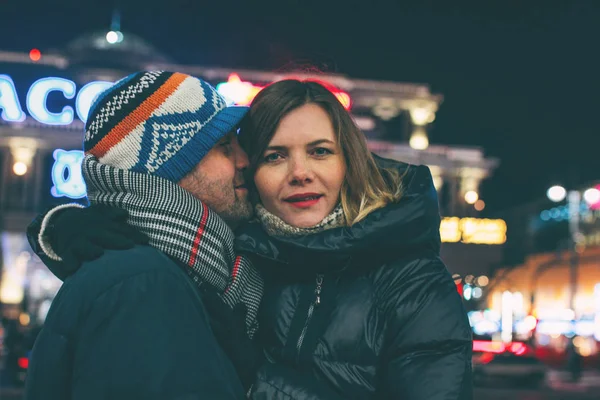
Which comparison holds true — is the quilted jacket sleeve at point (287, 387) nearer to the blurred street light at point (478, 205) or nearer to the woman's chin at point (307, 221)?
the woman's chin at point (307, 221)

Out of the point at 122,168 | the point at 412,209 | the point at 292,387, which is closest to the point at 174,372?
the point at 292,387

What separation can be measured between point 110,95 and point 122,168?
283mm

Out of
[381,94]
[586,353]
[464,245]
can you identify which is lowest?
[586,353]

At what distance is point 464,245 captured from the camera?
47.7 meters

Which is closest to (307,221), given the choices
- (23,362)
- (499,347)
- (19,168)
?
(23,362)

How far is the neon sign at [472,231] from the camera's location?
47.0 metres

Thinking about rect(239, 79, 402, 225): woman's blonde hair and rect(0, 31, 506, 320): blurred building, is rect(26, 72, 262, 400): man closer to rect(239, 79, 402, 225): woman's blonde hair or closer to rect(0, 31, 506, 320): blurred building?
rect(239, 79, 402, 225): woman's blonde hair

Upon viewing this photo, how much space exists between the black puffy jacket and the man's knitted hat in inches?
20.5

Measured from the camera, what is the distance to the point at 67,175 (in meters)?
34.0

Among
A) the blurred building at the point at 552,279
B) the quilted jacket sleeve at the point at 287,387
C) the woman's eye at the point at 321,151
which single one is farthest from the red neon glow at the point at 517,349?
the quilted jacket sleeve at the point at 287,387

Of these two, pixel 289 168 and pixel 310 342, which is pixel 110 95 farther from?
pixel 310 342

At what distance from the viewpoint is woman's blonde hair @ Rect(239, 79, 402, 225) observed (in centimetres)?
316

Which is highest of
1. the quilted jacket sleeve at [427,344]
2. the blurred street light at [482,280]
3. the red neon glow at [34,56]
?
the red neon glow at [34,56]

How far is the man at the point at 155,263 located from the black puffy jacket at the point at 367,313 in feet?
0.60
